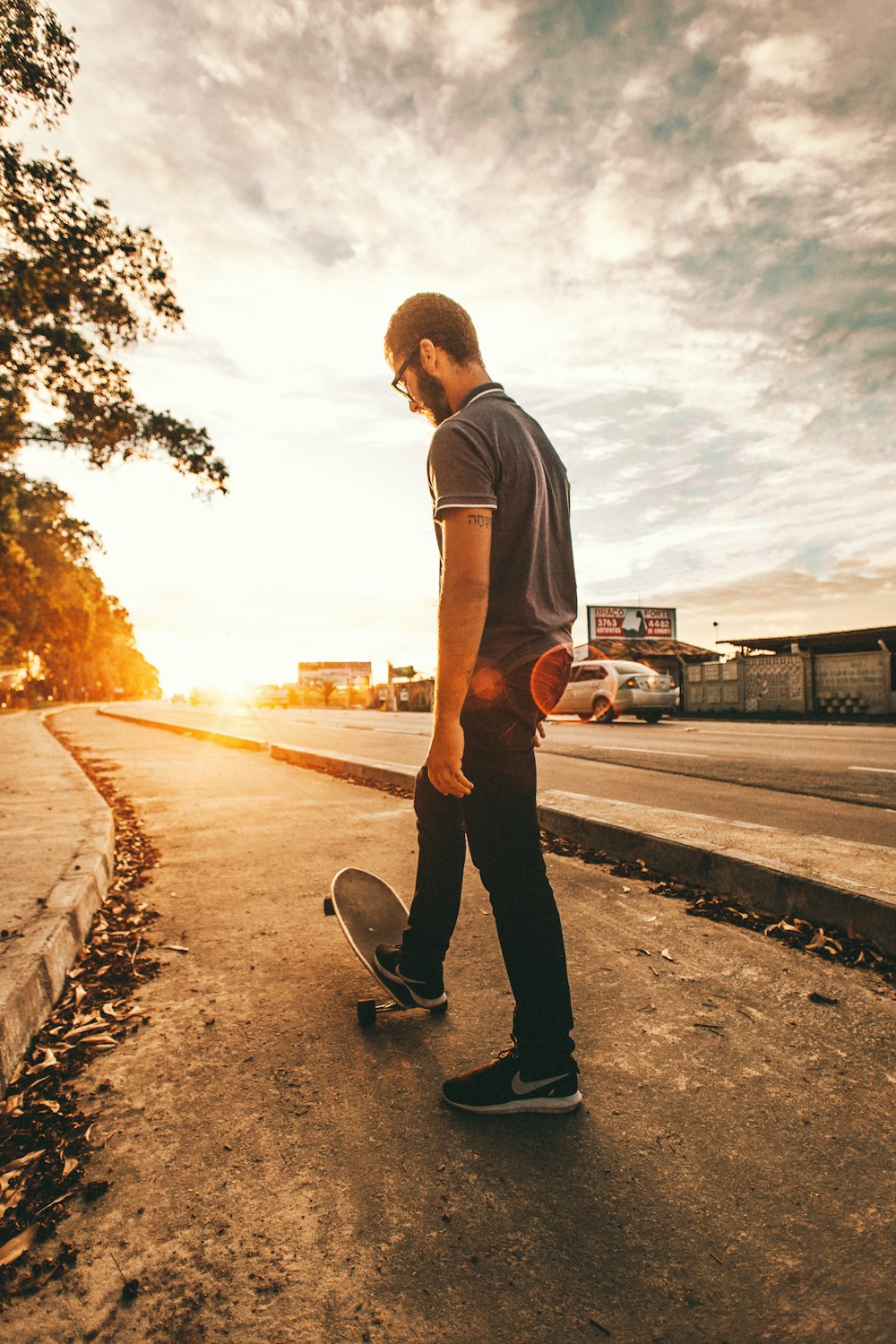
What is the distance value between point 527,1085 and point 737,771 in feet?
24.7

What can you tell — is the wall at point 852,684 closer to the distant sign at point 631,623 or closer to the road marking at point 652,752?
the road marking at point 652,752

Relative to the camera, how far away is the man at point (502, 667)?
1901 millimetres

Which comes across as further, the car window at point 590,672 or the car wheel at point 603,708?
the car window at point 590,672

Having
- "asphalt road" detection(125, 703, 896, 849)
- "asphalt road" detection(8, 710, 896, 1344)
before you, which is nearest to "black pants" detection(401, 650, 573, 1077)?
"asphalt road" detection(8, 710, 896, 1344)

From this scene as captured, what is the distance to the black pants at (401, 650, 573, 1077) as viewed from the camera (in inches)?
76.6

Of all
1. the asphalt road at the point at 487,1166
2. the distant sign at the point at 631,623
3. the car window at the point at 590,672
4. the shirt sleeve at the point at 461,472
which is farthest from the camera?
the distant sign at the point at 631,623

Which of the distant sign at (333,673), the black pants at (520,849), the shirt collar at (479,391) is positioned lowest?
the black pants at (520,849)

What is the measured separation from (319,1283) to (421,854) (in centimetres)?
122

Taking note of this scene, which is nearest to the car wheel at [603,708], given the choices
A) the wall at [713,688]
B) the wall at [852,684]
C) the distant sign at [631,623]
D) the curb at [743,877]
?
the wall at [852,684]

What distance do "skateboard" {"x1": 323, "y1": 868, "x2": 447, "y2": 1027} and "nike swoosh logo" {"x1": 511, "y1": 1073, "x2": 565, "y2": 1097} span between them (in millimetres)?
600

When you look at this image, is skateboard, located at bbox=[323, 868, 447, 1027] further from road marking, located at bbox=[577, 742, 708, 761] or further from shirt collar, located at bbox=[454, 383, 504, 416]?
road marking, located at bbox=[577, 742, 708, 761]

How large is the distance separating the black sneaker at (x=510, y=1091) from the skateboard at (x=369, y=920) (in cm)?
54

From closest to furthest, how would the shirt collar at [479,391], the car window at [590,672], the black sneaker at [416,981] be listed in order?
the shirt collar at [479,391] < the black sneaker at [416,981] < the car window at [590,672]

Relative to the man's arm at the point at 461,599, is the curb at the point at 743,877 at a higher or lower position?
lower
